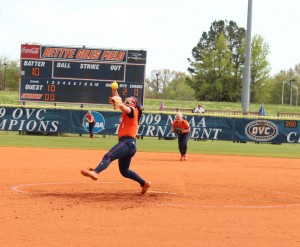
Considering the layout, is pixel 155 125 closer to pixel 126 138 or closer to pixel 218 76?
pixel 126 138

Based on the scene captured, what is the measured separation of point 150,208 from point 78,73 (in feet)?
91.3

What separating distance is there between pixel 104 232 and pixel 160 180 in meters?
7.10

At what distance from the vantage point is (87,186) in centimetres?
1316


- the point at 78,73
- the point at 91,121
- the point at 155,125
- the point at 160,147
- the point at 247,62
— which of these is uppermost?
the point at 247,62

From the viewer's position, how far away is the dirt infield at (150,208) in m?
7.55

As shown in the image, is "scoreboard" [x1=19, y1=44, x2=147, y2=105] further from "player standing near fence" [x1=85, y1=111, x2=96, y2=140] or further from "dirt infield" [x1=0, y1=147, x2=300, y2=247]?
"dirt infield" [x1=0, y1=147, x2=300, y2=247]

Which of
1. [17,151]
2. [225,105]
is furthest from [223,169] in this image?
[225,105]

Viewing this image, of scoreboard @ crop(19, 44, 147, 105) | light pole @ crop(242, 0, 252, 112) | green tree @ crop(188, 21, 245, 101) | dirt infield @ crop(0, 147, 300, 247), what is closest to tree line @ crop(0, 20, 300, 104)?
green tree @ crop(188, 21, 245, 101)

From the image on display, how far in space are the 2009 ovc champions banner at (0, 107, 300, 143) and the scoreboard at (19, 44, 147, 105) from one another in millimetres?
1022

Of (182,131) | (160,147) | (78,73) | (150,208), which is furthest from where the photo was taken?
(78,73)

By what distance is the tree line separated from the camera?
88.9 metres

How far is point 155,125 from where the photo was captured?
3819 centimetres

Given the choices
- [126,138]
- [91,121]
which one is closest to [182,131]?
[126,138]

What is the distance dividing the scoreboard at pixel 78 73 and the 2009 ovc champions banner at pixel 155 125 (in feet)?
3.35
